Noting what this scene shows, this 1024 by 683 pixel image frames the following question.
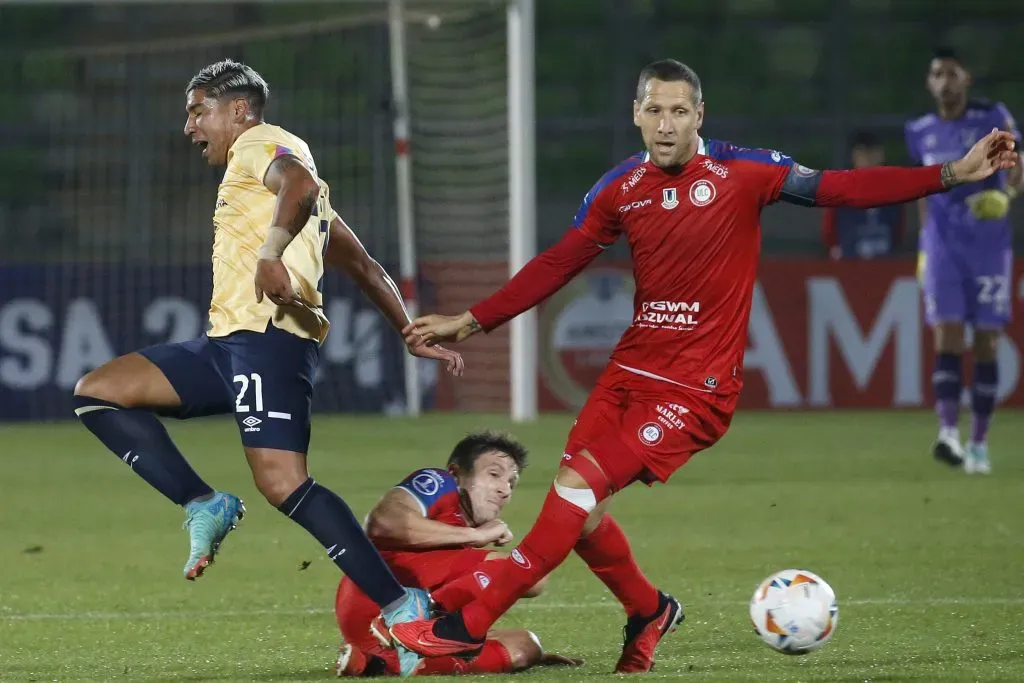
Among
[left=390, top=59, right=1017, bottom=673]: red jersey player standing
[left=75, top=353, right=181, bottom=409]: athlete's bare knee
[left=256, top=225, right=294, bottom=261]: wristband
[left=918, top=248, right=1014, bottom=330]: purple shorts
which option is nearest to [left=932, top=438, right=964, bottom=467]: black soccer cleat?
[left=918, top=248, right=1014, bottom=330]: purple shorts

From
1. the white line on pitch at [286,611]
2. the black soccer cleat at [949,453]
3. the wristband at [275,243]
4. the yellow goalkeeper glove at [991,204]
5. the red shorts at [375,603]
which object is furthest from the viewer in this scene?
the black soccer cleat at [949,453]

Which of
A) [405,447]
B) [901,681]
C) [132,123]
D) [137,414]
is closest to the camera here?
[901,681]

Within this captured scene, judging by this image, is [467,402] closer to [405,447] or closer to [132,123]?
[405,447]

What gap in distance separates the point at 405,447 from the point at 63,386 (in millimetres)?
3574

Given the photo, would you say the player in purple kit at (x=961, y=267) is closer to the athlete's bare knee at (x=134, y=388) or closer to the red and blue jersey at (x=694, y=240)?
the red and blue jersey at (x=694, y=240)

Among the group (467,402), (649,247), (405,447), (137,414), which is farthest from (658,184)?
(467,402)

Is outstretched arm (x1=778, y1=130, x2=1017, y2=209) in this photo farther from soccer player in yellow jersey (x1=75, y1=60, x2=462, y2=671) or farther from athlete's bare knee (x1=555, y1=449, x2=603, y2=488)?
soccer player in yellow jersey (x1=75, y1=60, x2=462, y2=671)

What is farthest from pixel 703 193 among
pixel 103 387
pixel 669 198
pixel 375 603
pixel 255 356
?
pixel 103 387

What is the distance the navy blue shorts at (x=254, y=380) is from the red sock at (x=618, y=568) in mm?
861

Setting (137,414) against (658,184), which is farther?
(137,414)

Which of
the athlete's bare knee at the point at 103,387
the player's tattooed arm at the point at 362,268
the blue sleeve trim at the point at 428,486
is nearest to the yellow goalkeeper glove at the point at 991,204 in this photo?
the player's tattooed arm at the point at 362,268

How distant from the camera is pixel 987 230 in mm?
10102

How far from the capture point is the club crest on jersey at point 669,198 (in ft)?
16.0

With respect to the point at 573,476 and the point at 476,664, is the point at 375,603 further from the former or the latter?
the point at 573,476
